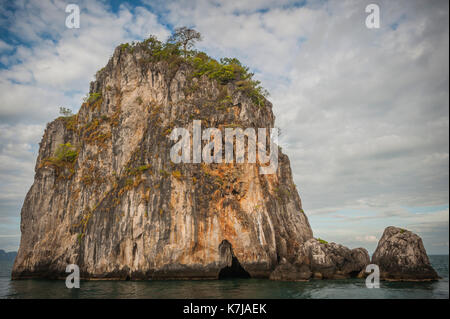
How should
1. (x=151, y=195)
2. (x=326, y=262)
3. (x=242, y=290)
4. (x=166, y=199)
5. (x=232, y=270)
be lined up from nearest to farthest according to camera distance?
(x=242, y=290)
(x=326, y=262)
(x=166, y=199)
(x=151, y=195)
(x=232, y=270)

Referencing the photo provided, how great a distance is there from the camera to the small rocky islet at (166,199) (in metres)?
29.0

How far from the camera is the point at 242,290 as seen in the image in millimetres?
22062

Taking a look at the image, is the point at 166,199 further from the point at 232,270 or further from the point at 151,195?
the point at 232,270

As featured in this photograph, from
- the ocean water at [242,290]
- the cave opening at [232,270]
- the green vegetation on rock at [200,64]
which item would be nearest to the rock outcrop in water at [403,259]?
the ocean water at [242,290]

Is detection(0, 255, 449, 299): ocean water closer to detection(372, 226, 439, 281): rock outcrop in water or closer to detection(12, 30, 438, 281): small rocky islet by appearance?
detection(372, 226, 439, 281): rock outcrop in water

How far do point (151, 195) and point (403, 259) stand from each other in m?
25.1

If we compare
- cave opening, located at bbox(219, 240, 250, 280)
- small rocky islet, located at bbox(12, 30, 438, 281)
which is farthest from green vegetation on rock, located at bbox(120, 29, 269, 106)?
cave opening, located at bbox(219, 240, 250, 280)

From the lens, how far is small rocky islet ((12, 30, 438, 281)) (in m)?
29.0

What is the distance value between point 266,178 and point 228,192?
5375 mm

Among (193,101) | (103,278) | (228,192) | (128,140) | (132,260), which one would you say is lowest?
(103,278)

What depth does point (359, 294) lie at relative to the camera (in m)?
20.8

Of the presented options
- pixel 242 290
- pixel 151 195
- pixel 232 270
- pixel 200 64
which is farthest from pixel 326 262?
pixel 200 64
